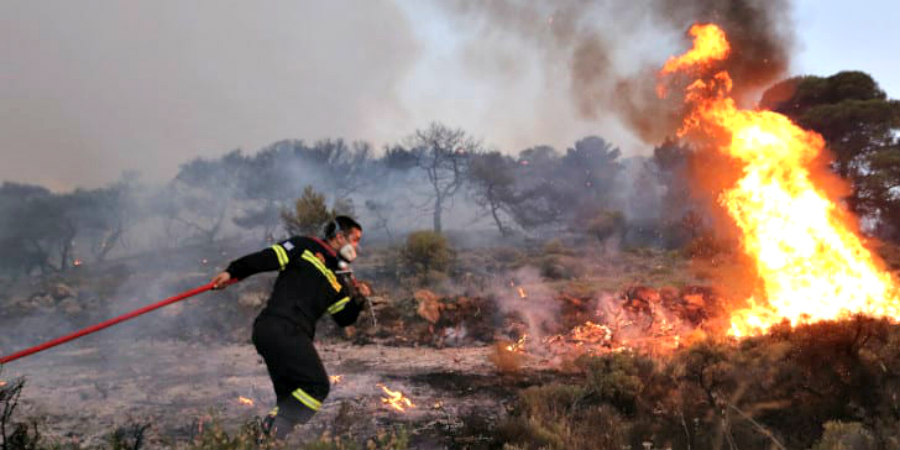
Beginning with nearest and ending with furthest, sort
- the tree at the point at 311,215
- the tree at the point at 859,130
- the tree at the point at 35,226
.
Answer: the tree at the point at 311,215
the tree at the point at 859,130
the tree at the point at 35,226

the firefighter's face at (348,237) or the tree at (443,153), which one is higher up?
the tree at (443,153)

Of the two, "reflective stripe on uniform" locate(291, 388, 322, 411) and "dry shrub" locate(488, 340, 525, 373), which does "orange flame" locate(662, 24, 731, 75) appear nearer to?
"dry shrub" locate(488, 340, 525, 373)

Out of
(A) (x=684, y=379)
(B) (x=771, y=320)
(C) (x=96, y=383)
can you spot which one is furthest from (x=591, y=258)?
(C) (x=96, y=383)

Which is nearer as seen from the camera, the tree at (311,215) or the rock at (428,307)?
the rock at (428,307)

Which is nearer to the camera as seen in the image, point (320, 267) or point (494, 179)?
point (320, 267)

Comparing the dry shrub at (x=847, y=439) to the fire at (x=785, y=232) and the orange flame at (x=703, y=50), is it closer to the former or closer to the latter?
the fire at (x=785, y=232)

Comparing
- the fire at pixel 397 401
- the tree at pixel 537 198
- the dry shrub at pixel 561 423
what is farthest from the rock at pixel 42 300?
the tree at pixel 537 198

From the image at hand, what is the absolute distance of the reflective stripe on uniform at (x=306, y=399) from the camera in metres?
4.09

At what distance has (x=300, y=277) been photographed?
4.53 meters

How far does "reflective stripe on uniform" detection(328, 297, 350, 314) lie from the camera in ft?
15.9

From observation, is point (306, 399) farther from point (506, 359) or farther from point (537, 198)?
point (537, 198)

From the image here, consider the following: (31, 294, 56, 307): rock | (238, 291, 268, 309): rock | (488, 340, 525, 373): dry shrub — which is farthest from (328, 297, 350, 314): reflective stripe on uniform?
(31, 294, 56, 307): rock

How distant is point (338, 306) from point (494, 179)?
3106 cm

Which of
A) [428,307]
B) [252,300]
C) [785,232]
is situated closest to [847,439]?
[785,232]
